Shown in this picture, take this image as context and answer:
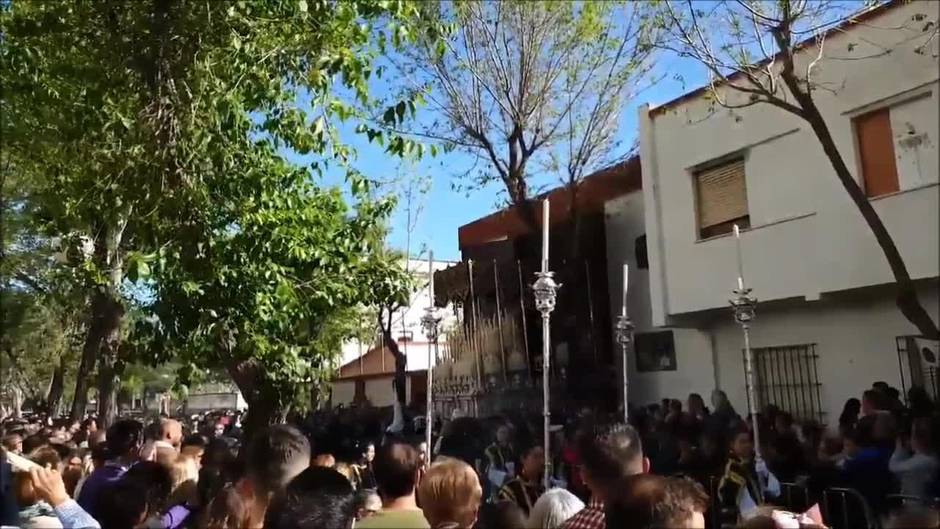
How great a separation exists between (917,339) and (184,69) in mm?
7078

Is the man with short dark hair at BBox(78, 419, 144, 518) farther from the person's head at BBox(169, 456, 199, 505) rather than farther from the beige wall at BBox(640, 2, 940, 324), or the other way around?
the beige wall at BBox(640, 2, 940, 324)

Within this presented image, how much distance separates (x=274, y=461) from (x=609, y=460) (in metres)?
1.33

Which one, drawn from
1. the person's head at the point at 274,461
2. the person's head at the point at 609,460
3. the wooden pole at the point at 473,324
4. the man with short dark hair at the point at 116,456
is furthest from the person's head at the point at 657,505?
the wooden pole at the point at 473,324

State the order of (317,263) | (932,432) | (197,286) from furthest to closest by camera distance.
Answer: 1. (317,263)
2. (197,286)
3. (932,432)

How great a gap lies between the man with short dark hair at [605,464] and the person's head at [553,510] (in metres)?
0.17

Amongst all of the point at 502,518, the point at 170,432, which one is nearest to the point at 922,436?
the point at 502,518

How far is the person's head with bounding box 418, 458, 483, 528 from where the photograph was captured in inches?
126

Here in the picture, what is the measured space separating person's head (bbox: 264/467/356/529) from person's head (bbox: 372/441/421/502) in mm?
152

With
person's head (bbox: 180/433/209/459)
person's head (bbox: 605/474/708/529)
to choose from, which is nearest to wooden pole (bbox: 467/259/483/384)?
person's head (bbox: 180/433/209/459)

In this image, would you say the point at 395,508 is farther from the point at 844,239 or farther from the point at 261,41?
the point at 844,239

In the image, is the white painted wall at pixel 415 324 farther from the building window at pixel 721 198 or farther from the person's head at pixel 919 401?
the person's head at pixel 919 401

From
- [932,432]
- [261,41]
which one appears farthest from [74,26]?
[932,432]

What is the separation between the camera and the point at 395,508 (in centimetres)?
321

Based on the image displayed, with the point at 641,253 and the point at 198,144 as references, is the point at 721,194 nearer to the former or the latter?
the point at 641,253
